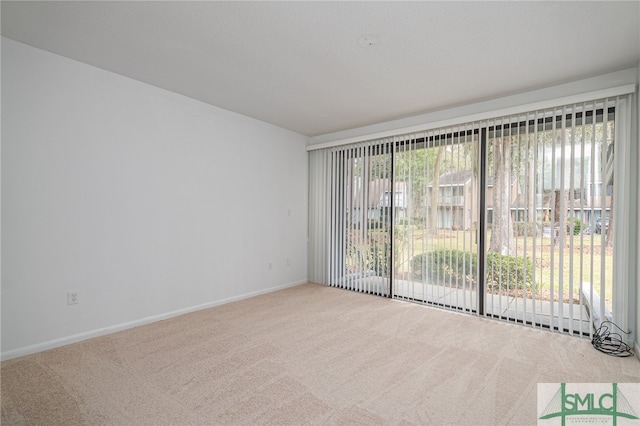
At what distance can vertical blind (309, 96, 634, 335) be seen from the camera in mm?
2883

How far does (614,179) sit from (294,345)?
3267 millimetres

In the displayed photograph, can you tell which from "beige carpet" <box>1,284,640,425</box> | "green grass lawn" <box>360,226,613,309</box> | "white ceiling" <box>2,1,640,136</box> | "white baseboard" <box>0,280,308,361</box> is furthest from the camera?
"green grass lawn" <box>360,226,613,309</box>

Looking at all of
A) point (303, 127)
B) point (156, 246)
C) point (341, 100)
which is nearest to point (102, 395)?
point (156, 246)

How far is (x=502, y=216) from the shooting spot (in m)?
3.42

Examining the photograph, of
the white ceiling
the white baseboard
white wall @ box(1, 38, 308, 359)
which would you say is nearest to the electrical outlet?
white wall @ box(1, 38, 308, 359)

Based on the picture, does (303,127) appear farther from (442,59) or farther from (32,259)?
(32,259)

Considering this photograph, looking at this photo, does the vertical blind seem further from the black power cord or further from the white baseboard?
the white baseboard

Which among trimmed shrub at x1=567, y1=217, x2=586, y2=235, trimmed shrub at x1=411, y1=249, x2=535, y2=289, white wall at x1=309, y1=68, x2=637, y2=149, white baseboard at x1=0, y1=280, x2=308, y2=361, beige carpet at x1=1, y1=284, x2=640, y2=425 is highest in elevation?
white wall at x1=309, y1=68, x2=637, y2=149

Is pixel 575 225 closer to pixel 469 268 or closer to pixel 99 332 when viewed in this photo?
pixel 469 268

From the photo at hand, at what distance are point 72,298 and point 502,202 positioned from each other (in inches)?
172

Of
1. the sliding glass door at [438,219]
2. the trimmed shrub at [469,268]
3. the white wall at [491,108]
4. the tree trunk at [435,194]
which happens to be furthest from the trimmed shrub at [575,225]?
the tree trunk at [435,194]

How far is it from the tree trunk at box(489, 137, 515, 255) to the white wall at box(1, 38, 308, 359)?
3.03m

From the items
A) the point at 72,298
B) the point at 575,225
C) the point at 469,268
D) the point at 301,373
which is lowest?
the point at 301,373

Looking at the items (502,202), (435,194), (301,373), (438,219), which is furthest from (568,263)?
Answer: (301,373)
